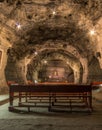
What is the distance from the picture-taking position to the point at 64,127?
234 inches

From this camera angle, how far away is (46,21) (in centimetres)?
1730

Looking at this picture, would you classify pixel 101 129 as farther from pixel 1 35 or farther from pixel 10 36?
pixel 10 36

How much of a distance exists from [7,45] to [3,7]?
438 cm

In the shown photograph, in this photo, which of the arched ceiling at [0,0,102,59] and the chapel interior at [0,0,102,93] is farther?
the chapel interior at [0,0,102,93]

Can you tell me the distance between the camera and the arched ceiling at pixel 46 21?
14137 mm

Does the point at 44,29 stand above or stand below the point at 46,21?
below

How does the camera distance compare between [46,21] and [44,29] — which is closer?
[46,21]

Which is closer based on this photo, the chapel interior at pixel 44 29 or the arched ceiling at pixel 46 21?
the arched ceiling at pixel 46 21

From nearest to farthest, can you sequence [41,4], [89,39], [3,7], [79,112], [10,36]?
[79,112] → [3,7] → [41,4] → [10,36] → [89,39]

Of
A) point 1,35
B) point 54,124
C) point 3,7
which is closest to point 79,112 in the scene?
point 54,124

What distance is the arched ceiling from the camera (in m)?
14.1

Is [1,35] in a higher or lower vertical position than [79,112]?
higher

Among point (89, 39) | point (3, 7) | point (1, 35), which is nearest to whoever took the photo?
point (3, 7)

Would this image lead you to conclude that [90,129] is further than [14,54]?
No
